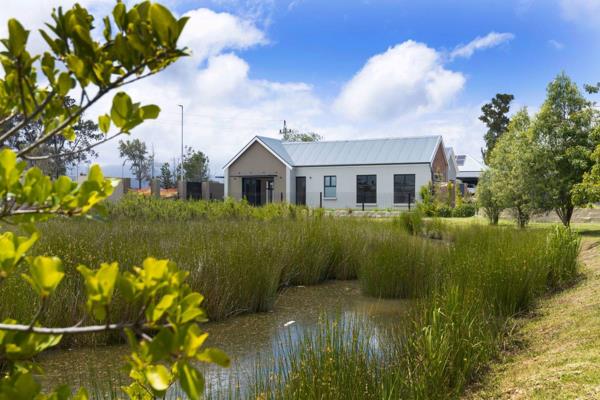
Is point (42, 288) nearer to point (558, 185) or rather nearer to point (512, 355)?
point (512, 355)

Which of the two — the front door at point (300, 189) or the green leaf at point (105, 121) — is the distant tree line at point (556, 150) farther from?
the front door at point (300, 189)

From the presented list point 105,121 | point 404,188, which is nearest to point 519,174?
point 404,188

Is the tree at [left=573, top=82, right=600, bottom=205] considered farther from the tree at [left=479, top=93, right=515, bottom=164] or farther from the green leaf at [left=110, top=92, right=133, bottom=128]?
the tree at [left=479, top=93, right=515, bottom=164]

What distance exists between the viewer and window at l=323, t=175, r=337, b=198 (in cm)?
2953

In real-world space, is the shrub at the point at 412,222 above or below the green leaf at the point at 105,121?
below

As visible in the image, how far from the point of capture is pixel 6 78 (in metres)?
1.23

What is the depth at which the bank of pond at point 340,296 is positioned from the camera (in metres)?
3.07

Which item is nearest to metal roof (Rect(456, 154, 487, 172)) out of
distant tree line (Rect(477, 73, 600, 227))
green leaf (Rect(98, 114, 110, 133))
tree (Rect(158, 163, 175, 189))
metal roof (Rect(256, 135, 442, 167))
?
metal roof (Rect(256, 135, 442, 167))

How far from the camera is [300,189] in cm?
3066

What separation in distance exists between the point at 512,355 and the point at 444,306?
2.43ft

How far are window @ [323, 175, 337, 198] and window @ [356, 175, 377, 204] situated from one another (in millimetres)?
1434

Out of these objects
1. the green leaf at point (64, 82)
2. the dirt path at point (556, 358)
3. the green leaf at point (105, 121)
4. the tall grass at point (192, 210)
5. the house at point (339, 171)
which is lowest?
the dirt path at point (556, 358)

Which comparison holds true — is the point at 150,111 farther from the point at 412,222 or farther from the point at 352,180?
the point at 352,180

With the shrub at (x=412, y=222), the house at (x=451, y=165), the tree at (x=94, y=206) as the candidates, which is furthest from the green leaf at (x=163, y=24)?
the house at (x=451, y=165)
